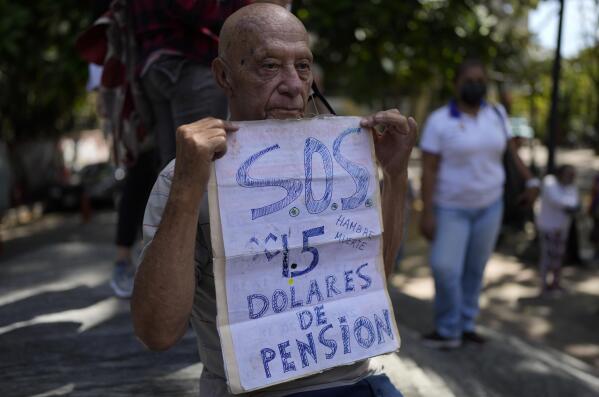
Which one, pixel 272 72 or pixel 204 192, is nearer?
pixel 204 192

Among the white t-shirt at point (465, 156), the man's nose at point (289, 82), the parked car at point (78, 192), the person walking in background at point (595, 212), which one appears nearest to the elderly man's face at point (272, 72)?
the man's nose at point (289, 82)

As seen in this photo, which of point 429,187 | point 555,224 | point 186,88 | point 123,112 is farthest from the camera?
point 555,224

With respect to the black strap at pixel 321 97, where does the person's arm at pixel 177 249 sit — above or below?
below

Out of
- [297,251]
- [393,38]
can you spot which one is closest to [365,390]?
[297,251]

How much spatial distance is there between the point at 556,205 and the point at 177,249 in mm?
6739

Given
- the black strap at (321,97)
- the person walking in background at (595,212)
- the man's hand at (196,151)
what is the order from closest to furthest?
the man's hand at (196,151) < the black strap at (321,97) < the person walking in background at (595,212)

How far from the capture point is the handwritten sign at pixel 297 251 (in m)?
1.68

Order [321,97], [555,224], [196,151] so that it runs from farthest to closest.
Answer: [555,224], [321,97], [196,151]

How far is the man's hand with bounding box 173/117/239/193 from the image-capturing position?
1.54 m

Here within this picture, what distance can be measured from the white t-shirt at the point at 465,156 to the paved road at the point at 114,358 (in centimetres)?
89

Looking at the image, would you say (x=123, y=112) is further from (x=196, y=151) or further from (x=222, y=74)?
(x=196, y=151)

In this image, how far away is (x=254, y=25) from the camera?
1.82 metres

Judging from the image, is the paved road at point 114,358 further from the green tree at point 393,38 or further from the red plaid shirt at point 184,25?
the green tree at point 393,38

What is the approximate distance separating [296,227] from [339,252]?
0.50 feet
